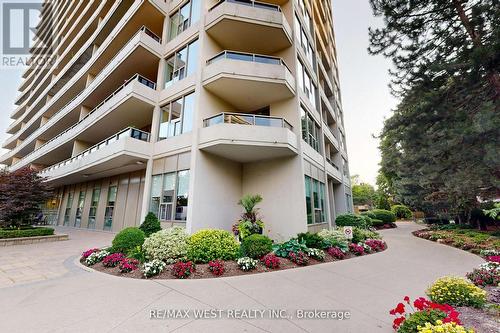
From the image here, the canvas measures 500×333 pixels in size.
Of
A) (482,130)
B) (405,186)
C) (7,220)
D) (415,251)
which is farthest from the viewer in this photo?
(405,186)

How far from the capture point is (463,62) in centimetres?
978

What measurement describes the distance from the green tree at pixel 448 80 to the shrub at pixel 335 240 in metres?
6.85

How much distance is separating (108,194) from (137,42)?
36.9 ft

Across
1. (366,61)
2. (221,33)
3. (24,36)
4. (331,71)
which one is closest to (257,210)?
(221,33)

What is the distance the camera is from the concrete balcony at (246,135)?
33.8 ft

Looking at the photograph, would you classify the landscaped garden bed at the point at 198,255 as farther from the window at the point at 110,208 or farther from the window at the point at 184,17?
the window at the point at 184,17

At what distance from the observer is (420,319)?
10.0 ft

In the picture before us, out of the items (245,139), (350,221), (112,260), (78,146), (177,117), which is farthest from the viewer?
(78,146)

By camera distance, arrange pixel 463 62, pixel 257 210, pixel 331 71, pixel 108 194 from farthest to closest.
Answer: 1. pixel 331 71
2. pixel 108 194
3. pixel 257 210
4. pixel 463 62

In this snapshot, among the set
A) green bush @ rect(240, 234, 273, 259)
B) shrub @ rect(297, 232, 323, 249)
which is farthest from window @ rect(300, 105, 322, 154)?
green bush @ rect(240, 234, 273, 259)

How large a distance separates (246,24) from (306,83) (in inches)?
216

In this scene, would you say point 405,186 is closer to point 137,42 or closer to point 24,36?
point 137,42

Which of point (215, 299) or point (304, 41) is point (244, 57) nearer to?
point (304, 41)

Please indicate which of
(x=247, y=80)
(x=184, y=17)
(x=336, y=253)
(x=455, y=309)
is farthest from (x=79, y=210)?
(x=455, y=309)
